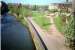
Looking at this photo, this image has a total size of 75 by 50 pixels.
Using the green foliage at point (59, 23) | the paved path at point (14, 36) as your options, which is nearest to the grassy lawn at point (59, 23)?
the green foliage at point (59, 23)

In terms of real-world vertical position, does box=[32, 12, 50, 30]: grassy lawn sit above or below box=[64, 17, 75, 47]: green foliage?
above

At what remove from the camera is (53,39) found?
1.25 m

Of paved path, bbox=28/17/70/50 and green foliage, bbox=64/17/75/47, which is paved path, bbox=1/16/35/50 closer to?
paved path, bbox=28/17/70/50

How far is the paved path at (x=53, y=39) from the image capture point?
124cm

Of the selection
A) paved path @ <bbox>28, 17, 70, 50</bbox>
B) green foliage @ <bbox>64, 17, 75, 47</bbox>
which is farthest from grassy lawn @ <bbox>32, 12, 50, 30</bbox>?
green foliage @ <bbox>64, 17, 75, 47</bbox>

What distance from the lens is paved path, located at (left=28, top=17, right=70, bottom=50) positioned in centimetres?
124

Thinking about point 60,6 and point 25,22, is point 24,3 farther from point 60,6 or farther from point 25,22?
point 60,6

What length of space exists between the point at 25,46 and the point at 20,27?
19 cm

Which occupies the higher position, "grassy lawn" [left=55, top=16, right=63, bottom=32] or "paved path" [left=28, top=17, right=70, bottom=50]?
"grassy lawn" [left=55, top=16, right=63, bottom=32]

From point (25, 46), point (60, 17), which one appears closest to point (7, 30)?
point (25, 46)

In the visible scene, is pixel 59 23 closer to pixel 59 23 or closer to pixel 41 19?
pixel 59 23

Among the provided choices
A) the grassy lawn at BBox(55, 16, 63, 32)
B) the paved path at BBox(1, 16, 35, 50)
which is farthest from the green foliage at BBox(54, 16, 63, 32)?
the paved path at BBox(1, 16, 35, 50)

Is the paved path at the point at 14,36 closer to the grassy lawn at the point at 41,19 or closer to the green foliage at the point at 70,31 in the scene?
the grassy lawn at the point at 41,19

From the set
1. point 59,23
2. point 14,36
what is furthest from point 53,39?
point 14,36
